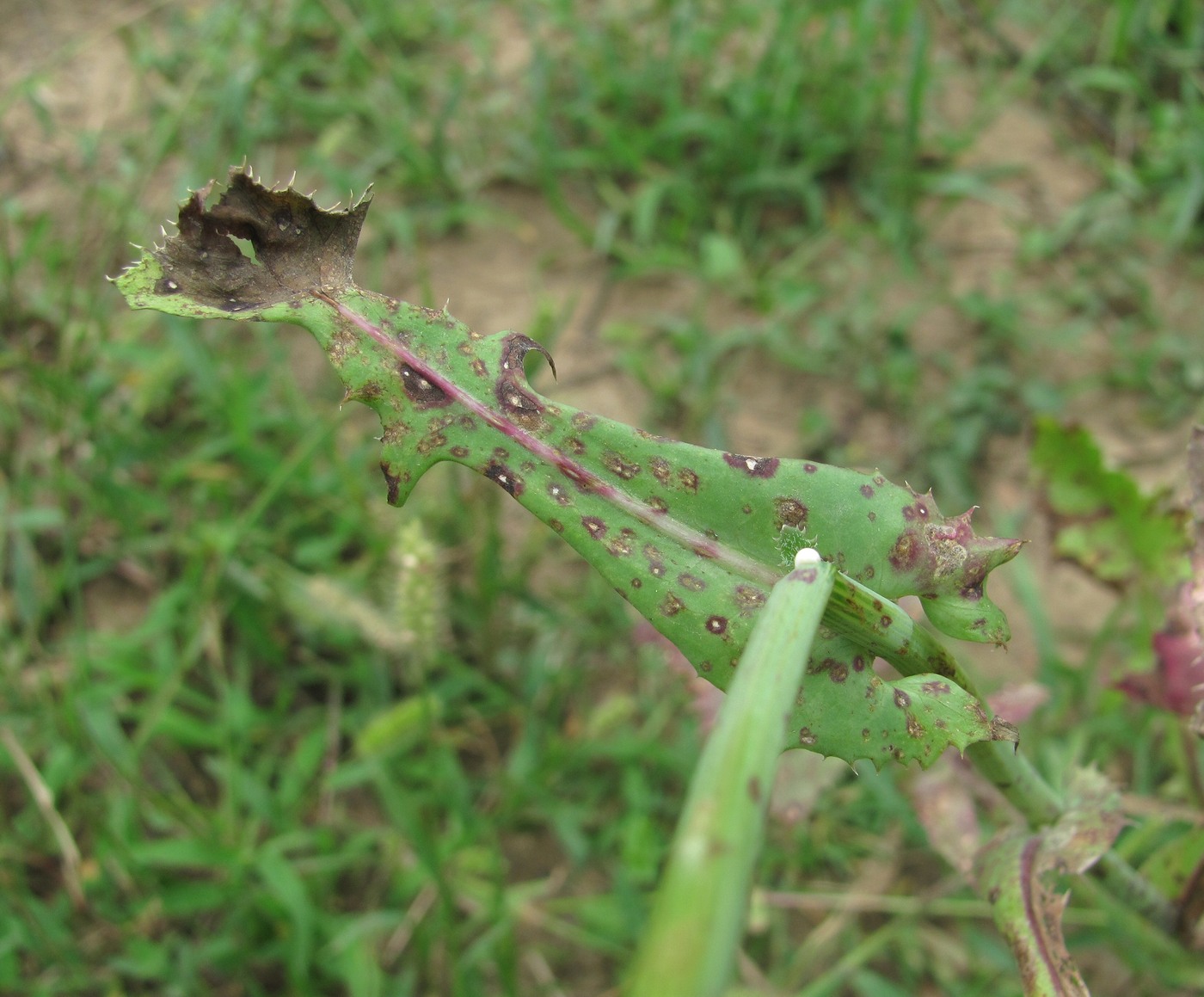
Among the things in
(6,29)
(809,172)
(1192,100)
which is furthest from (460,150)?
(1192,100)

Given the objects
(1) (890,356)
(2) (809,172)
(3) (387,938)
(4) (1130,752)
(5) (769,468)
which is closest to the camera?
(5) (769,468)

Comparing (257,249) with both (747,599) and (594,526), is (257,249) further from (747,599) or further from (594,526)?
(747,599)

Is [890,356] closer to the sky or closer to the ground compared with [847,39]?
closer to the ground

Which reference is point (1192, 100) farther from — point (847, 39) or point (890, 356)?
point (890, 356)

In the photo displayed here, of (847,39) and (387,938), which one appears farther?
(847,39)

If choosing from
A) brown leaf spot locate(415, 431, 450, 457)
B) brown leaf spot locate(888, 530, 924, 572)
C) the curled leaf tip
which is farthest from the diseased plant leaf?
the curled leaf tip

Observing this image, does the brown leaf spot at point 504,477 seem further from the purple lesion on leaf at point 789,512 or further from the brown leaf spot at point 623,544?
the purple lesion on leaf at point 789,512
